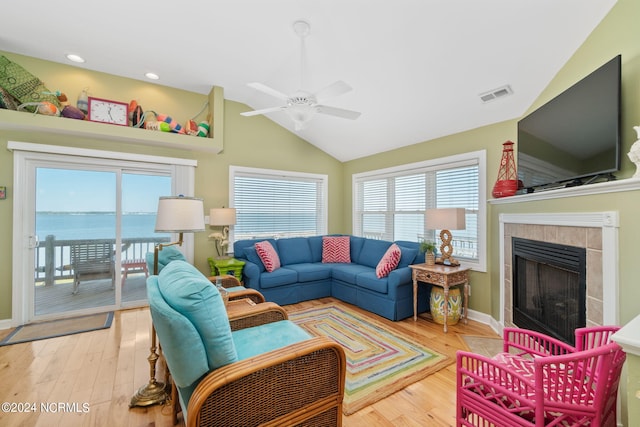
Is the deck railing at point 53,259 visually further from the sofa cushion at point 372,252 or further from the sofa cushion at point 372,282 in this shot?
the sofa cushion at point 372,252

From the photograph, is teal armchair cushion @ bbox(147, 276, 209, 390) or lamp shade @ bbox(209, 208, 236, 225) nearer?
teal armchair cushion @ bbox(147, 276, 209, 390)

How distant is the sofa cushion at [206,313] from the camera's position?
1258mm

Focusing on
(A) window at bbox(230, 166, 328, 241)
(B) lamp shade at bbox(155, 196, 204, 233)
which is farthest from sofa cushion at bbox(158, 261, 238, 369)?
(A) window at bbox(230, 166, 328, 241)

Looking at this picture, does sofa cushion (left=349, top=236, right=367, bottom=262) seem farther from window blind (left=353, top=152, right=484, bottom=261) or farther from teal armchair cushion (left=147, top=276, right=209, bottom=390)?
teal armchair cushion (left=147, top=276, right=209, bottom=390)

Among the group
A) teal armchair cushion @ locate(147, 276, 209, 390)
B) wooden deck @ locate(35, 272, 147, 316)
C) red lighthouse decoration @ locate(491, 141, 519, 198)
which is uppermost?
red lighthouse decoration @ locate(491, 141, 519, 198)

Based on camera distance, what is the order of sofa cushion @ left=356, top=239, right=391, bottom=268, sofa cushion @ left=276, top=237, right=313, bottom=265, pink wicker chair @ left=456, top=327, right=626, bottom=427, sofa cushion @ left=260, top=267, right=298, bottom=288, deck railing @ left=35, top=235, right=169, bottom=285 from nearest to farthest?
pink wicker chair @ left=456, top=327, right=626, bottom=427, deck railing @ left=35, top=235, right=169, bottom=285, sofa cushion @ left=260, top=267, right=298, bottom=288, sofa cushion @ left=356, top=239, right=391, bottom=268, sofa cushion @ left=276, top=237, right=313, bottom=265

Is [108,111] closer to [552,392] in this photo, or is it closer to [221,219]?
[221,219]

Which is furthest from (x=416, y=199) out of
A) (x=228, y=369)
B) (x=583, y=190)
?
(x=228, y=369)

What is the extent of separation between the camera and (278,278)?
3.95 meters

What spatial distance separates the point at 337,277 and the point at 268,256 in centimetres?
110

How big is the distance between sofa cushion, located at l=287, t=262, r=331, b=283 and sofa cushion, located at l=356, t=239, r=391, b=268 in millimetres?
595

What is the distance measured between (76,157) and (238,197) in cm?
213

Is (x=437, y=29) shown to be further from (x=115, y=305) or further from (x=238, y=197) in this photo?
(x=115, y=305)

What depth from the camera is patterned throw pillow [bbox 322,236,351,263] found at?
4.79 meters
